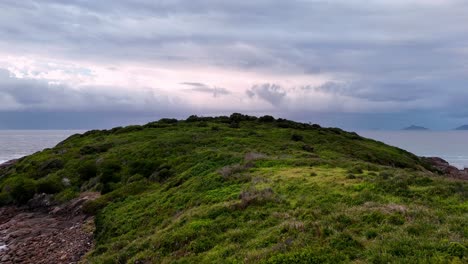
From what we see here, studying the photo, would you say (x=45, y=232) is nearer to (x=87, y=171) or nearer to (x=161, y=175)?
(x=161, y=175)

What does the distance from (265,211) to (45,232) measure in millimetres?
16699

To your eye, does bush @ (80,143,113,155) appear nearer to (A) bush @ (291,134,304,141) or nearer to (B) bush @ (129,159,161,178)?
(B) bush @ (129,159,161,178)

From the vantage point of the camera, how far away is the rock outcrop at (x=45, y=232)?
853 inches

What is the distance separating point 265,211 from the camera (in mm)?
17219

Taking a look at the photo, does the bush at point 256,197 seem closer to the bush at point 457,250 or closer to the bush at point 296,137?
the bush at point 457,250

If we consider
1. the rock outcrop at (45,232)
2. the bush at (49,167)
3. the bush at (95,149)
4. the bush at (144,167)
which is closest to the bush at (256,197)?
the rock outcrop at (45,232)

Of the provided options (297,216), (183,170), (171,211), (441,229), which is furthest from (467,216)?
(183,170)

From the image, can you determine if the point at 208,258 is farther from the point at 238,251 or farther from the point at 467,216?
the point at 467,216

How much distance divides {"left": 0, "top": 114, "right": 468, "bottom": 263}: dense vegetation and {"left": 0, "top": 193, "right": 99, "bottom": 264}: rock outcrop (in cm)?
116

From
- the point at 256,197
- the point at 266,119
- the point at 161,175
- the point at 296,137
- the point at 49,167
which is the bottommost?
the point at 49,167

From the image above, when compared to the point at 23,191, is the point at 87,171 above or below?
above

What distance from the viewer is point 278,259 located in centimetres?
1181

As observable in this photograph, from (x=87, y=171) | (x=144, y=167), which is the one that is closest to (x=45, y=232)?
(x=144, y=167)

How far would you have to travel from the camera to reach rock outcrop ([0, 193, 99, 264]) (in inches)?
853
